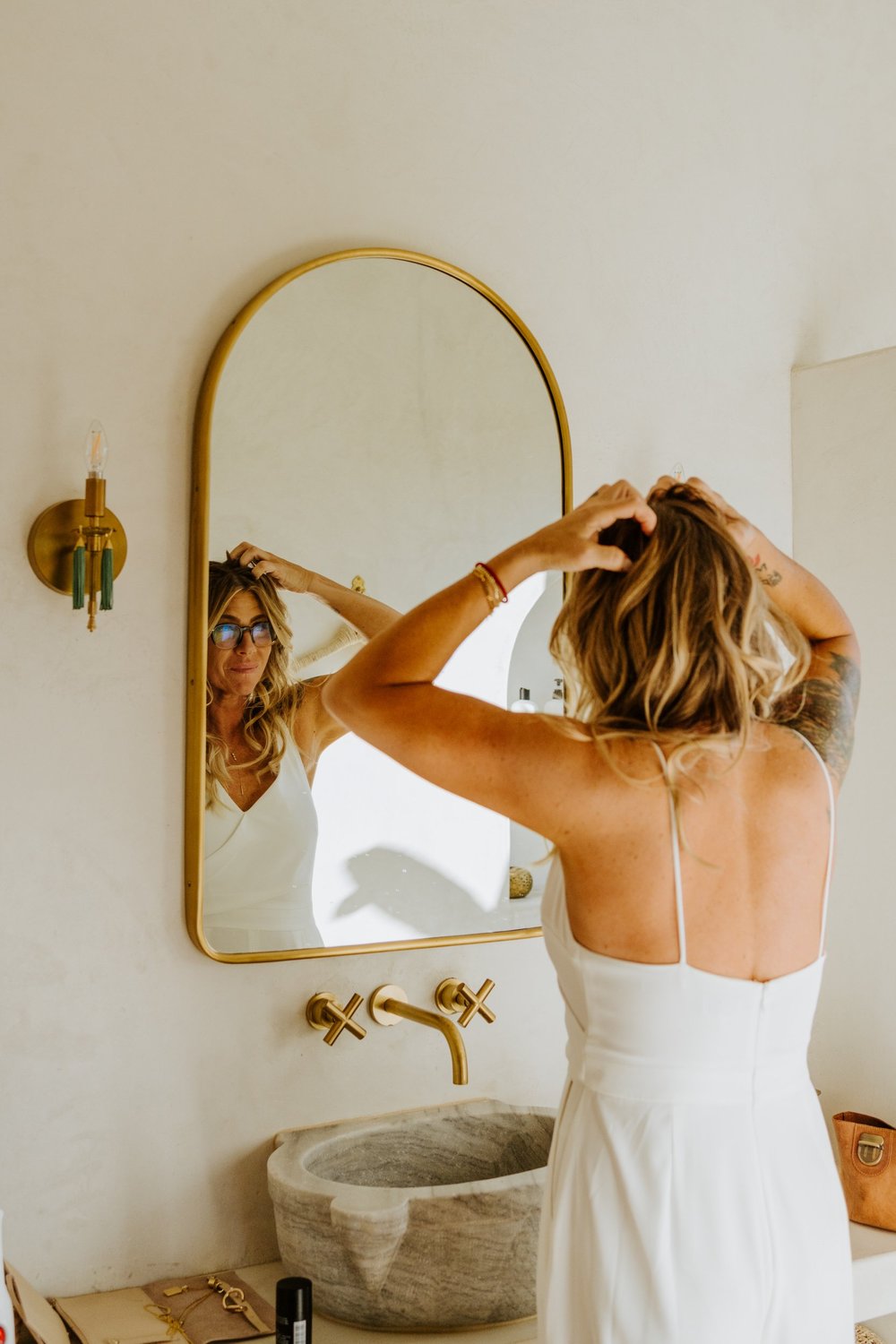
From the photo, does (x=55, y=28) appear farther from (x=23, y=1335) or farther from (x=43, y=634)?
(x=23, y=1335)

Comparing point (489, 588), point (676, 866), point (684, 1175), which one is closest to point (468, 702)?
point (489, 588)

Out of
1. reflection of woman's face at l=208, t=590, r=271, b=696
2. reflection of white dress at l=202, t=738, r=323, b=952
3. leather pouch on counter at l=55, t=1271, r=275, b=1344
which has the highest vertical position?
reflection of woman's face at l=208, t=590, r=271, b=696

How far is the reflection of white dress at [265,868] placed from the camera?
1.61 meters

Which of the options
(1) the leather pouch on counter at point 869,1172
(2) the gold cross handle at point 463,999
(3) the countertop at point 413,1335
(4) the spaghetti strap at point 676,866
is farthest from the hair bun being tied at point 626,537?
(1) the leather pouch on counter at point 869,1172

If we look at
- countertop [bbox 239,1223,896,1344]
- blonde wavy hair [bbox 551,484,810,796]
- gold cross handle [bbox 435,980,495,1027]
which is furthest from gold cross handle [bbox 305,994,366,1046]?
blonde wavy hair [bbox 551,484,810,796]

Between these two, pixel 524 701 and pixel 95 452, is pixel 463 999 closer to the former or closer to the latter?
pixel 524 701

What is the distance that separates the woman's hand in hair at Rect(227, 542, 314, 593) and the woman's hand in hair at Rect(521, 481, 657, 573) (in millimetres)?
534

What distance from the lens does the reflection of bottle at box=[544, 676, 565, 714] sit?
194cm

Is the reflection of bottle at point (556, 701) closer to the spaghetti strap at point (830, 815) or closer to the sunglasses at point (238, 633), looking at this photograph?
the sunglasses at point (238, 633)

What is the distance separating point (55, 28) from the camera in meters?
1.53

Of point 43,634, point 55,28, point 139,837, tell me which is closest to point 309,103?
point 55,28

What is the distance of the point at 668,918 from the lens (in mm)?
1142

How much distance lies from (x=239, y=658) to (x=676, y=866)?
73 cm

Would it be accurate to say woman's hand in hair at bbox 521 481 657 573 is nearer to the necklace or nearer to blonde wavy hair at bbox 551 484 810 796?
blonde wavy hair at bbox 551 484 810 796
